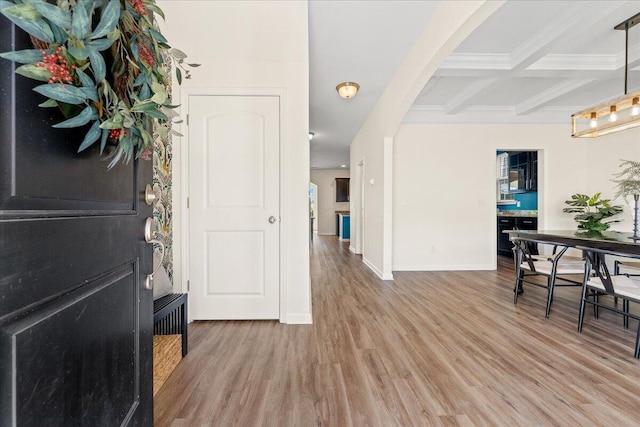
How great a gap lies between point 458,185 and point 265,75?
12.1 feet

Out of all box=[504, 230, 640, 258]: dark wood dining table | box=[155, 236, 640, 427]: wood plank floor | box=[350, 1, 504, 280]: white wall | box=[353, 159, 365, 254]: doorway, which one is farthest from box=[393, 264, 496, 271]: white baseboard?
box=[504, 230, 640, 258]: dark wood dining table

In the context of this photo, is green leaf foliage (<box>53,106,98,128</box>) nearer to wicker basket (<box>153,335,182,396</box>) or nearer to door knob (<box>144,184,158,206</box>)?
door knob (<box>144,184,158,206</box>)

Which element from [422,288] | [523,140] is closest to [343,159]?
[523,140]

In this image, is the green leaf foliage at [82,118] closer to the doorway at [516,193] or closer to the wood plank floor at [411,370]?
the wood plank floor at [411,370]

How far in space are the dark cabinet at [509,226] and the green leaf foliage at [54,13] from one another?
6.47 meters

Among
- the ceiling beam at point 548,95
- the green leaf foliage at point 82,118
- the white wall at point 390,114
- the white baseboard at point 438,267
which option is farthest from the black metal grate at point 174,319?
the ceiling beam at point 548,95

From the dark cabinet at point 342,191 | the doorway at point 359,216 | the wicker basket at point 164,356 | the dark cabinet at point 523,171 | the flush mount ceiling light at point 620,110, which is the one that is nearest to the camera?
the wicker basket at point 164,356

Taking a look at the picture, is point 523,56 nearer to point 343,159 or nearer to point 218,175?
point 218,175

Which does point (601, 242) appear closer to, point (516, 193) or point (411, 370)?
point (411, 370)

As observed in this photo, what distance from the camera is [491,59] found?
330cm

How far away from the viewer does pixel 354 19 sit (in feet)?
8.50

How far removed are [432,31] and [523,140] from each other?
3.31m

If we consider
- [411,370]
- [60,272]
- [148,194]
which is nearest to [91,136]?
[60,272]

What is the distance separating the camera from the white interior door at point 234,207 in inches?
101
